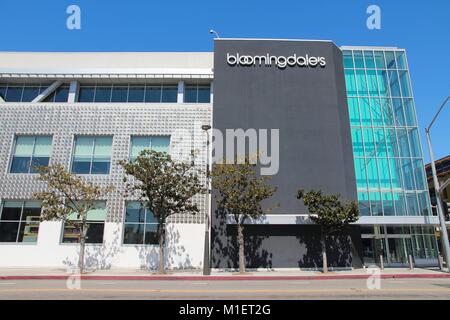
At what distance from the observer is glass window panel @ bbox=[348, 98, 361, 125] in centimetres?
2695

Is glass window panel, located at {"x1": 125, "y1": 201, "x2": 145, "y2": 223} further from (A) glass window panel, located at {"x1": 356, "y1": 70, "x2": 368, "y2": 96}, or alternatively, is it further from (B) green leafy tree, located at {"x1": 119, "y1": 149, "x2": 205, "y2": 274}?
(A) glass window panel, located at {"x1": 356, "y1": 70, "x2": 368, "y2": 96}

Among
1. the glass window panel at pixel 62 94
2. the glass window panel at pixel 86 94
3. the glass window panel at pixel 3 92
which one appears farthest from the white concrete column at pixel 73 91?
the glass window panel at pixel 3 92

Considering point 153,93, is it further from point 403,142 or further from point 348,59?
point 403,142

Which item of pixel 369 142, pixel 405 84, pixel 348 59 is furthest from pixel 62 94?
pixel 405 84

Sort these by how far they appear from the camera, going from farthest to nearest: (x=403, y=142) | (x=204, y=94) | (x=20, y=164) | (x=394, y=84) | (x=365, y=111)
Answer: (x=204, y=94), (x=394, y=84), (x=365, y=111), (x=403, y=142), (x=20, y=164)

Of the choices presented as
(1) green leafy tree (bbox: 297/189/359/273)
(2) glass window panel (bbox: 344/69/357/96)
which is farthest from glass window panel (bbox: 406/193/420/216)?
(2) glass window panel (bbox: 344/69/357/96)

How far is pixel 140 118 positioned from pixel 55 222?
388 inches

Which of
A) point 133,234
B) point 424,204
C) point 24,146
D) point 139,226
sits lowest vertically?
point 133,234

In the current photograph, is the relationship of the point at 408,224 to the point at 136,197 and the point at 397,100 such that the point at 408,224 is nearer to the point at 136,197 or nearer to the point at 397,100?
the point at 397,100

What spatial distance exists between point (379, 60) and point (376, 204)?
13010 millimetres

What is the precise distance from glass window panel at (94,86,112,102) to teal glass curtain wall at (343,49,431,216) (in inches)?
816

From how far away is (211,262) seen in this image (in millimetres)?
22219

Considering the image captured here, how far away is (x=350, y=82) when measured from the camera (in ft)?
91.6
